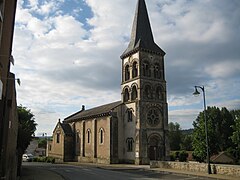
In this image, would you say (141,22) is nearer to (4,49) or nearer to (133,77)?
(133,77)

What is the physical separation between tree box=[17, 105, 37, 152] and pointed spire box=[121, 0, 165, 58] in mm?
17876

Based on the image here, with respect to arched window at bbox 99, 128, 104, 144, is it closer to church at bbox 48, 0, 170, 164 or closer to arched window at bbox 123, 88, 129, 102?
church at bbox 48, 0, 170, 164

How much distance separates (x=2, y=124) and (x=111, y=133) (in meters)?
32.1

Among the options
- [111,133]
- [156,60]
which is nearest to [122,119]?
[111,133]

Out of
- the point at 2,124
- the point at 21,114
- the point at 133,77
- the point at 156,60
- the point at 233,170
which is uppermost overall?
the point at 156,60

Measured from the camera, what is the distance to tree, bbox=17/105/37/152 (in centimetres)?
2739

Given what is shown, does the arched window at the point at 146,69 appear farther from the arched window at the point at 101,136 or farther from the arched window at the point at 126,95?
the arched window at the point at 101,136

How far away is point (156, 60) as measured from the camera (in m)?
45.4

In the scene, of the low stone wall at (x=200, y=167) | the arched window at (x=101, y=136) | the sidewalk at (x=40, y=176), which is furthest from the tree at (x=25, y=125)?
the low stone wall at (x=200, y=167)

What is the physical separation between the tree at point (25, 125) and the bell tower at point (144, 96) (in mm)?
14270

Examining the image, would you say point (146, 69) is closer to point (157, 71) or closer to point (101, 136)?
point (157, 71)

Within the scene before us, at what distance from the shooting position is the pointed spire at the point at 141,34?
45125 millimetres

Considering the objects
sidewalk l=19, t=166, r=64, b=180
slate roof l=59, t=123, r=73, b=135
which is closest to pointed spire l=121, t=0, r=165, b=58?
slate roof l=59, t=123, r=73, b=135

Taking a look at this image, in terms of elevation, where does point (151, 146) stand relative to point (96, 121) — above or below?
below
